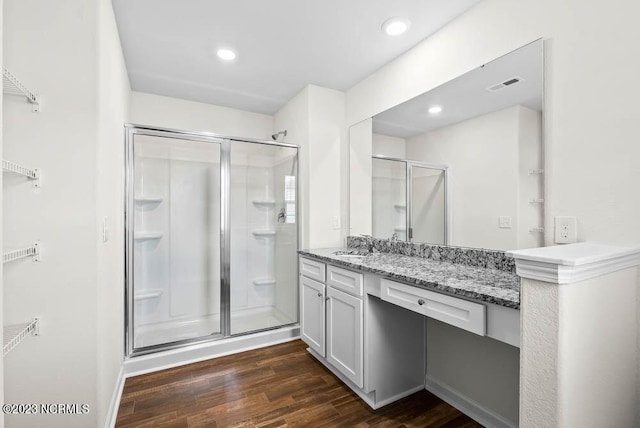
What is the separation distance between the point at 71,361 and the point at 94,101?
1.18 m

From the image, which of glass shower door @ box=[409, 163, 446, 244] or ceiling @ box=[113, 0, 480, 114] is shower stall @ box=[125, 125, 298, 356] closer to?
ceiling @ box=[113, 0, 480, 114]

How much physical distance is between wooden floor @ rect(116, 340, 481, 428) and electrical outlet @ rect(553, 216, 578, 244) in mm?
1139

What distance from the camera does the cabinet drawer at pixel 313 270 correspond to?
2.28m

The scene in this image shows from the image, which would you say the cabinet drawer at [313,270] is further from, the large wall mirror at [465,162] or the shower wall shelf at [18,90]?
the shower wall shelf at [18,90]

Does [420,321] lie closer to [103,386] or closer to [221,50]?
[103,386]

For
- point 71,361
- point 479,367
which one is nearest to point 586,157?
point 479,367

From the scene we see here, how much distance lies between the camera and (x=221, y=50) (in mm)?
2256

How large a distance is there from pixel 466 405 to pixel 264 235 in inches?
85.8

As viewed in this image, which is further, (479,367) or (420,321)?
(420,321)

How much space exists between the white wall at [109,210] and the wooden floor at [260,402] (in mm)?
261

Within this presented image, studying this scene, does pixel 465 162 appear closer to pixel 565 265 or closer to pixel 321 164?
pixel 565 265

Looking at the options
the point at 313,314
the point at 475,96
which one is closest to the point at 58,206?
the point at 313,314

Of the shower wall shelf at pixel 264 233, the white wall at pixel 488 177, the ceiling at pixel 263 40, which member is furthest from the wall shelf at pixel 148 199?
the white wall at pixel 488 177

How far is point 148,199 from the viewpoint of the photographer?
2.63 metres
